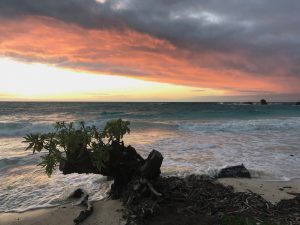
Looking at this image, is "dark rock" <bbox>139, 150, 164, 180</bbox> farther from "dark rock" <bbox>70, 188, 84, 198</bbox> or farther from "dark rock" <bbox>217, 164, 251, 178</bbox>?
"dark rock" <bbox>217, 164, 251, 178</bbox>

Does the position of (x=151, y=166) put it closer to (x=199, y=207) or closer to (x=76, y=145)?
(x=199, y=207)

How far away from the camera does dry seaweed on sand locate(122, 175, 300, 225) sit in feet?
20.2

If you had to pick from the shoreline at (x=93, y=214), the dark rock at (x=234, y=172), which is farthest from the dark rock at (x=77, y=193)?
the dark rock at (x=234, y=172)

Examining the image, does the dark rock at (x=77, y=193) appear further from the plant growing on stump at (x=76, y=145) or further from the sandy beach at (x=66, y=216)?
the plant growing on stump at (x=76, y=145)

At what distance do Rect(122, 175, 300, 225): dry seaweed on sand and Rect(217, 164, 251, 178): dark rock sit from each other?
2224 mm

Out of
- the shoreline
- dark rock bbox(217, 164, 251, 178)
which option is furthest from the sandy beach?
dark rock bbox(217, 164, 251, 178)

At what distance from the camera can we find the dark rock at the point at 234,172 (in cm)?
1001

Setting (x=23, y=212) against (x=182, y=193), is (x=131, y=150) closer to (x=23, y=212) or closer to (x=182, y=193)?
(x=182, y=193)

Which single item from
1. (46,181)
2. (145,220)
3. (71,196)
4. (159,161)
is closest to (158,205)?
(145,220)

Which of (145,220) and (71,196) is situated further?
(71,196)

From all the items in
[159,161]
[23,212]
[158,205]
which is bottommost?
[23,212]

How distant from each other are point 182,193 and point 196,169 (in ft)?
13.8

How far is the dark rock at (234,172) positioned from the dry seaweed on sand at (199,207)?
222 centimetres

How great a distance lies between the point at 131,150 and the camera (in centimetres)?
763
